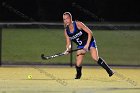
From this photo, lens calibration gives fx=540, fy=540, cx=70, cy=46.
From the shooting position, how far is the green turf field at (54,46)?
1909 cm

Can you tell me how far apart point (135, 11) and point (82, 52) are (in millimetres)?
27683

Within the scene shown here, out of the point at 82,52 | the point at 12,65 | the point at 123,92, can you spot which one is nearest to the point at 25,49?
the point at 12,65

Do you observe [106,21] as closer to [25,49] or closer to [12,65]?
[25,49]

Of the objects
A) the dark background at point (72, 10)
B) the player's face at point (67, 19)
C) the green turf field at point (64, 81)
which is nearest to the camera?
the green turf field at point (64, 81)

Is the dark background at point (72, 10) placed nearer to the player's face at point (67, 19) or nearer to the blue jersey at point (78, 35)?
the blue jersey at point (78, 35)

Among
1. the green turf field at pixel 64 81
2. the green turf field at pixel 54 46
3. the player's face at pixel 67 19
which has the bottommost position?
the green turf field at pixel 54 46

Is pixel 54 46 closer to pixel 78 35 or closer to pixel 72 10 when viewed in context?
pixel 78 35

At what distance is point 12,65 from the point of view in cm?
A: 1662

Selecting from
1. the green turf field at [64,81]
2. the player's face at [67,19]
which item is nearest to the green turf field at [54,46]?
the green turf field at [64,81]

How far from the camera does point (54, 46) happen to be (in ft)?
78.3

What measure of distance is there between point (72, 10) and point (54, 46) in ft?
52.7

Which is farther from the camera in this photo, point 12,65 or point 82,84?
point 12,65

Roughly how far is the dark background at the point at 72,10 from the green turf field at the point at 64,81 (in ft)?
74.1

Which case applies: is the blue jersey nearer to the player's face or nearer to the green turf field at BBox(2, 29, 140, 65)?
the player's face
